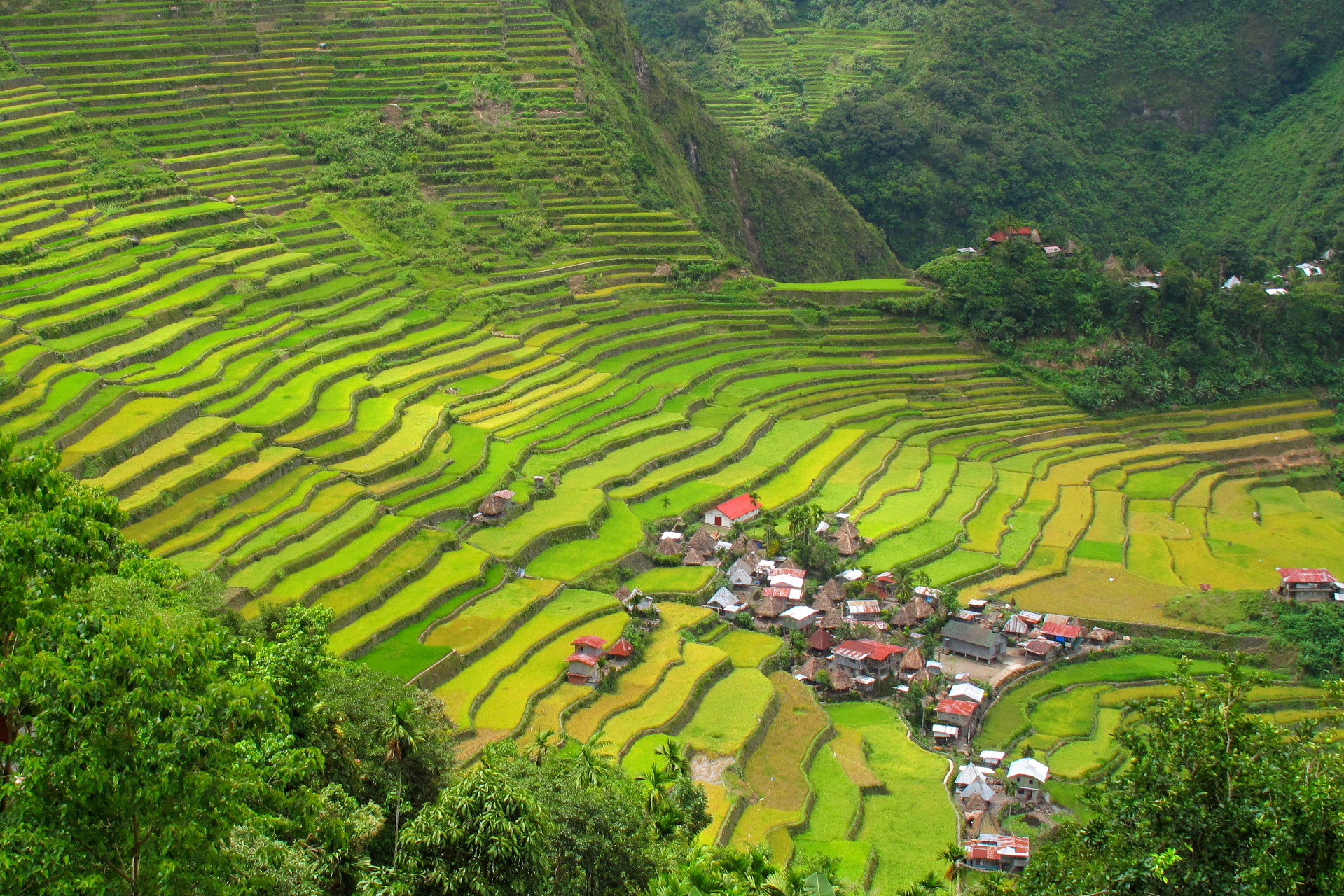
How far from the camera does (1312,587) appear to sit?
2508 cm

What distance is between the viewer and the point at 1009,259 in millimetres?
42594

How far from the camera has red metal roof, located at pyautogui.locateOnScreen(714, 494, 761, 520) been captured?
2644cm

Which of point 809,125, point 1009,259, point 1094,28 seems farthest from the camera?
point 1094,28

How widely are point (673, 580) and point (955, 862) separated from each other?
9777 mm

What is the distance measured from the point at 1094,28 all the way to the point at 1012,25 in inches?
179

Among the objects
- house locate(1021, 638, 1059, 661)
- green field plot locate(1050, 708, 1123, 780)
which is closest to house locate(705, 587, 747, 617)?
house locate(1021, 638, 1059, 661)

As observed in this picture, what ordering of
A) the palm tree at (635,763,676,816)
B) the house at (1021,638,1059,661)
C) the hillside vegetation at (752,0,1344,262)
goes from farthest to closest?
1. the hillside vegetation at (752,0,1344,262)
2. the house at (1021,638,1059,661)
3. the palm tree at (635,763,676,816)

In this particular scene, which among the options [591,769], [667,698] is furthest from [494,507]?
[591,769]

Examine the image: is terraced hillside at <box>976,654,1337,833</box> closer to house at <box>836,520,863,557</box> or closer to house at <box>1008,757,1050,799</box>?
house at <box>1008,757,1050,799</box>

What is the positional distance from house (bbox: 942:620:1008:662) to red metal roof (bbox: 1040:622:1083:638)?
1.08 metres

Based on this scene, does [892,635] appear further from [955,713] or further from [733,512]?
[733,512]

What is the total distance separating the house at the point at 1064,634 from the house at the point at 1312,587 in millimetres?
5244

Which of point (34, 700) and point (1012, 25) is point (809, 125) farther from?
point (34, 700)

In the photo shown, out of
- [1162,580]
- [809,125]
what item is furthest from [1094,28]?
[1162,580]
